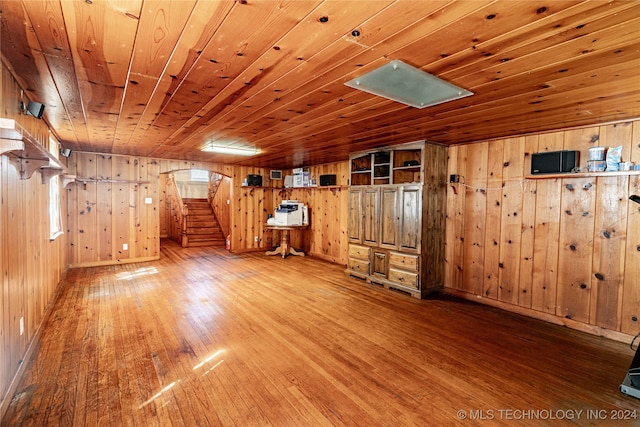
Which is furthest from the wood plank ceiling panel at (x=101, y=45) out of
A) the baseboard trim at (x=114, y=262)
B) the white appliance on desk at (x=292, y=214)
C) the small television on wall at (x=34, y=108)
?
the white appliance on desk at (x=292, y=214)

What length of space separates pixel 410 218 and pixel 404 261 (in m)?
0.65

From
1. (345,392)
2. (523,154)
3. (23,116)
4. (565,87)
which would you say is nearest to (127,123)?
(23,116)

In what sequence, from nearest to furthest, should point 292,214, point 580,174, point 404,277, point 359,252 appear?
point 580,174
point 404,277
point 359,252
point 292,214

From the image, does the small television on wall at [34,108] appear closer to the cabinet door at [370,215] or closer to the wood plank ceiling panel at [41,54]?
the wood plank ceiling panel at [41,54]

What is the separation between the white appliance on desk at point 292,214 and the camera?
7.03 meters

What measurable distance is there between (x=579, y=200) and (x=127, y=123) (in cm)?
512

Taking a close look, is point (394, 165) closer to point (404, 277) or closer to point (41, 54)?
point (404, 277)

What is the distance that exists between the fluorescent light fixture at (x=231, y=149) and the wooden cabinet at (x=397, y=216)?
1.78 metres

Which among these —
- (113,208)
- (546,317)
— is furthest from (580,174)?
(113,208)

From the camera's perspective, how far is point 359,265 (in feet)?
17.2

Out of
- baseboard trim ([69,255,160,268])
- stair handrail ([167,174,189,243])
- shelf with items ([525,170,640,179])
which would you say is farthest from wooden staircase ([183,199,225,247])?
shelf with items ([525,170,640,179])

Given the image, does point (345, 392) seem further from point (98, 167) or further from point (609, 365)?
point (98, 167)

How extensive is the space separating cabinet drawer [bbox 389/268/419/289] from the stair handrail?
6282 millimetres

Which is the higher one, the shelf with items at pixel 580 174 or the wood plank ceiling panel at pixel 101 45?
the wood plank ceiling panel at pixel 101 45
